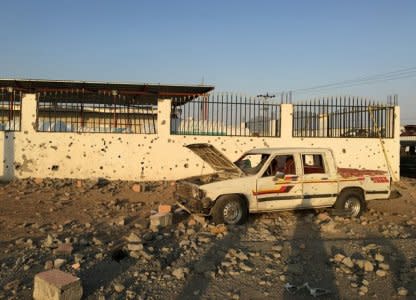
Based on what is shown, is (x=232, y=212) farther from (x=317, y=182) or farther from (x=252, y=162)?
(x=317, y=182)

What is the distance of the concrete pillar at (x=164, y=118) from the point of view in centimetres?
1538

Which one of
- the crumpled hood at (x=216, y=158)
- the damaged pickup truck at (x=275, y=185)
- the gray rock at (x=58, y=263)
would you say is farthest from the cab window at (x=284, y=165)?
the gray rock at (x=58, y=263)

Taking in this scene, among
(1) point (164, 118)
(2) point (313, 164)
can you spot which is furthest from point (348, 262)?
(1) point (164, 118)

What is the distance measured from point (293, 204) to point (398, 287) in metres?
4.06

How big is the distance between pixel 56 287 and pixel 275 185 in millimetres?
5482

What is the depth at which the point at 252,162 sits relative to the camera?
9609mm

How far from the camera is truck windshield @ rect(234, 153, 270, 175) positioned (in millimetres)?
9211

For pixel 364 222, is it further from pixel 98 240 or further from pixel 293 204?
pixel 98 240

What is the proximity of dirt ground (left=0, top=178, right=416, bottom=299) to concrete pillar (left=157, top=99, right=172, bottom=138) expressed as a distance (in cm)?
494

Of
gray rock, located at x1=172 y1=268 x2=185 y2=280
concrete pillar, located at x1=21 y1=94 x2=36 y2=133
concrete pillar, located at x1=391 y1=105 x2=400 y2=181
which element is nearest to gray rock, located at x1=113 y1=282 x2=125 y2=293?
gray rock, located at x1=172 y1=268 x2=185 y2=280

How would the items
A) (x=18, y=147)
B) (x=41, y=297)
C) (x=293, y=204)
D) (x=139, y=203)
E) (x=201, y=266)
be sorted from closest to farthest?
(x=41, y=297)
(x=201, y=266)
(x=293, y=204)
(x=139, y=203)
(x=18, y=147)

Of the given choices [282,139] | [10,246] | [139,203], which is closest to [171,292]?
[10,246]

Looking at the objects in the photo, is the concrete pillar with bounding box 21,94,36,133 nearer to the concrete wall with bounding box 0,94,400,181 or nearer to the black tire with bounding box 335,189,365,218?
the concrete wall with bounding box 0,94,400,181

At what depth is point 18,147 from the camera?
48.6 ft
